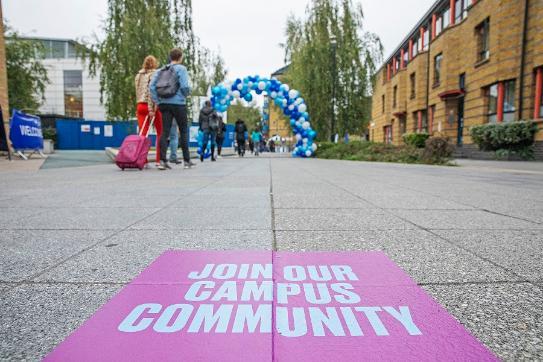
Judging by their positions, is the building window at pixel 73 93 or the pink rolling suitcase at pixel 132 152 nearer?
the pink rolling suitcase at pixel 132 152

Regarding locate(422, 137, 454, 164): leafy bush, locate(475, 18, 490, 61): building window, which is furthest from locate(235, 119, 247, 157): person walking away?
locate(475, 18, 490, 61): building window

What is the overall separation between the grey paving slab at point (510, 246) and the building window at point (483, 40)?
1904 cm

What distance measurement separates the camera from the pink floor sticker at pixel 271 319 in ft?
3.28

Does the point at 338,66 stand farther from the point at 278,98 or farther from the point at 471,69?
the point at 471,69

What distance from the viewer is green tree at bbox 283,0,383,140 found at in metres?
18.8

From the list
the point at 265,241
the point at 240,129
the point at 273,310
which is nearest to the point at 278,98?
the point at 240,129

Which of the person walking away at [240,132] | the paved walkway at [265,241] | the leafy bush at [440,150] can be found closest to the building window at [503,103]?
the leafy bush at [440,150]

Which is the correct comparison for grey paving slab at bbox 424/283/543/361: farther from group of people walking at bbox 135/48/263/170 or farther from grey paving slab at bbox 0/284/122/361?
group of people walking at bbox 135/48/263/170

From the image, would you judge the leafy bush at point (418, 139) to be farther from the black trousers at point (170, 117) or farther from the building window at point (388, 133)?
the black trousers at point (170, 117)

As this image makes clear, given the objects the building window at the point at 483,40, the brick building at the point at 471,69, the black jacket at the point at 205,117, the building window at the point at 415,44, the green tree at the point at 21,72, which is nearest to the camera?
the black jacket at the point at 205,117

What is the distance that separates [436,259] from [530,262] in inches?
16.7

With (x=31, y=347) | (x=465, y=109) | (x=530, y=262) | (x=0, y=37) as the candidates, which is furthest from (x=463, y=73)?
(x=31, y=347)

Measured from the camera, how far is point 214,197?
159 inches

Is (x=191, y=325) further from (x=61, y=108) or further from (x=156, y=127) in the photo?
(x=61, y=108)
